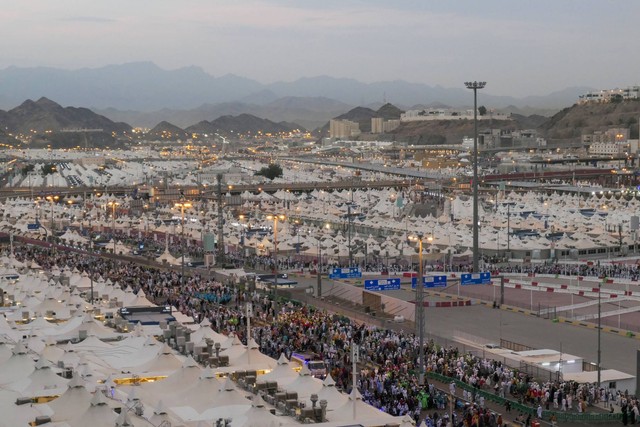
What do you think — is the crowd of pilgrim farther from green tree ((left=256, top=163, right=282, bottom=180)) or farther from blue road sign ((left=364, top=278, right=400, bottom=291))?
green tree ((left=256, top=163, right=282, bottom=180))

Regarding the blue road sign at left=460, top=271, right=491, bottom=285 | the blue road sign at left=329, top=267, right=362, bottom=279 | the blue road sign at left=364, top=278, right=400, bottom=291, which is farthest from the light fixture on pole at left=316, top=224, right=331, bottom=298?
the blue road sign at left=460, top=271, right=491, bottom=285

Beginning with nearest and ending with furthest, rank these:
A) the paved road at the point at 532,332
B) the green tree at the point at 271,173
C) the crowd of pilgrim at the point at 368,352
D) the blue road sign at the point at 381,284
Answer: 1. the crowd of pilgrim at the point at 368,352
2. the paved road at the point at 532,332
3. the blue road sign at the point at 381,284
4. the green tree at the point at 271,173

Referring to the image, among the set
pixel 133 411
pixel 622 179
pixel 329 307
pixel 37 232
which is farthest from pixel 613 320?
pixel 622 179

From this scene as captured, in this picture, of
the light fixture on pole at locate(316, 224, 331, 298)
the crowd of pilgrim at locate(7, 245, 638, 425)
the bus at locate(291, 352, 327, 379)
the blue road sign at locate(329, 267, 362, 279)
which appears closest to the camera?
the crowd of pilgrim at locate(7, 245, 638, 425)

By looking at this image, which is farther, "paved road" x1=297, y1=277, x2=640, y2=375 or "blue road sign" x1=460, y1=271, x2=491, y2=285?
"blue road sign" x1=460, y1=271, x2=491, y2=285

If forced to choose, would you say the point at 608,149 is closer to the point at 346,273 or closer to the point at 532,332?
the point at 346,273

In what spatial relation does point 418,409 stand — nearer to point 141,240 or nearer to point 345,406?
point 345,406

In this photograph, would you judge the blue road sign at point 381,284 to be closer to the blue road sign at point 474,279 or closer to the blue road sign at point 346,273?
the blue road sign at point 474,279

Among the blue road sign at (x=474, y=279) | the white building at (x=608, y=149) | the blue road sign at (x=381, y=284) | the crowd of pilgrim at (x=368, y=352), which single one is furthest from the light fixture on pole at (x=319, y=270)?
the white building at (x=608, y=149)

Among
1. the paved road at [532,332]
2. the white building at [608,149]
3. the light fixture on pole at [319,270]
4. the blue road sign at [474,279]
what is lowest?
the paved road at [532,332]

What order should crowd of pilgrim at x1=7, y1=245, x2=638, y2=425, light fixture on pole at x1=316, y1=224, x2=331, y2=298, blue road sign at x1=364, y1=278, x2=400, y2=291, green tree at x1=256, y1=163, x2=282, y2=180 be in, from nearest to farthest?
crowd of pilgrim at x1=7, y1=245, x2=638, y2=425, blue road sign at x1=364, y1=278, x2=400, y2=291, light fixture on pole at x1=316, y1=224, x2=331, y2=298, green tree at x1=256, y1=163, x2=282, y2=180

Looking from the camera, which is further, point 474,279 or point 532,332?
point 474,279

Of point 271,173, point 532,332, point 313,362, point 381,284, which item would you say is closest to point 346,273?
point 381,284
